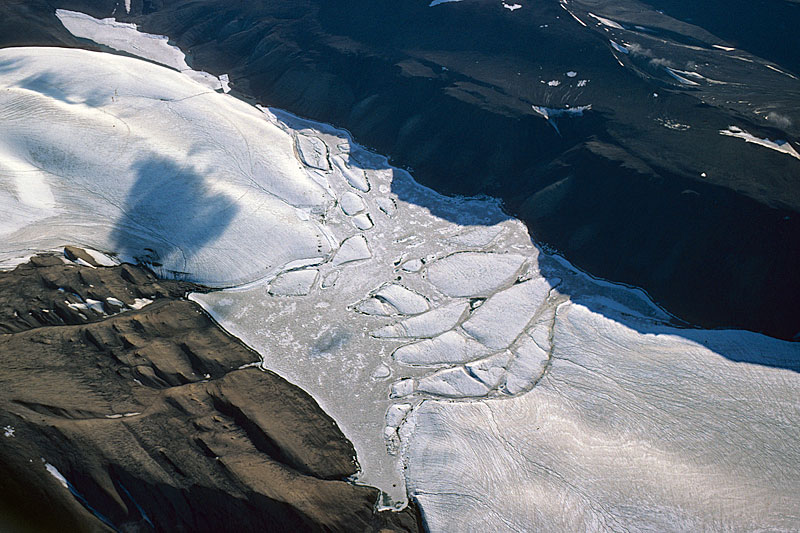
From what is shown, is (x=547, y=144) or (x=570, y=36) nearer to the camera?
(x=547, y=144)

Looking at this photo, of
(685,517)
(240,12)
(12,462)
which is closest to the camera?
(12,462)

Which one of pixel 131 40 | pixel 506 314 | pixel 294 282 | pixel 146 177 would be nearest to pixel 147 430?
pixel 294 282

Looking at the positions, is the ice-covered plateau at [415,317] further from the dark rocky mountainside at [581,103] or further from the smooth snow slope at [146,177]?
the dark rocky mountainside at [581,103]

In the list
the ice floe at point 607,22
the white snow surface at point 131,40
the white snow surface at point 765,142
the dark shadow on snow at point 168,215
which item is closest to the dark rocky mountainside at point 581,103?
the white snow surface at point 765,142

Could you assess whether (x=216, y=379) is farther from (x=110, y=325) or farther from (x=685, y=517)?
(x=685, y=517)

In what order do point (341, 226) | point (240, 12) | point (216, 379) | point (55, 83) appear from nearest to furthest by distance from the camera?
point (216, 379), point (341, 226), point (55, 83), point (240, 12)

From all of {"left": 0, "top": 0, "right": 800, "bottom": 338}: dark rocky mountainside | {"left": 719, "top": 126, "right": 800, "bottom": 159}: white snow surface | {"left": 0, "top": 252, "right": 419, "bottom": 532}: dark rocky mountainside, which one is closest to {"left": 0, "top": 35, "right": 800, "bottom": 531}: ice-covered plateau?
{"left": 0, "top": 252, "right": 419, "bottom": 532}: dark rocky mountainside

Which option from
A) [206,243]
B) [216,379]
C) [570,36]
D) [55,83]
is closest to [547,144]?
[570,36]
